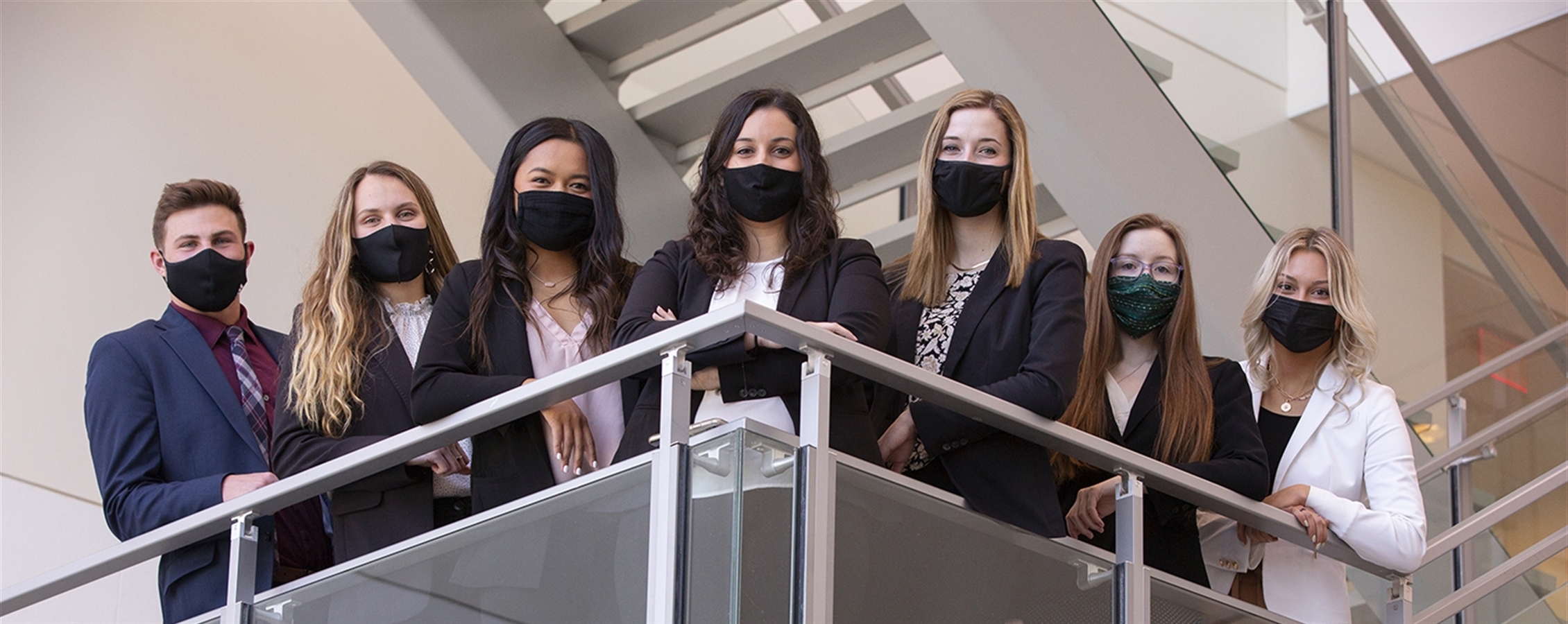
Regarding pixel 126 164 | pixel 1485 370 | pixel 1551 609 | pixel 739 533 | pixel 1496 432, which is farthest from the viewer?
pixel 126 164

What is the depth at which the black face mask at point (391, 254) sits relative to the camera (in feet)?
11.9

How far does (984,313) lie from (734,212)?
1.69 ft

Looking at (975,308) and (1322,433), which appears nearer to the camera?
(975,308)

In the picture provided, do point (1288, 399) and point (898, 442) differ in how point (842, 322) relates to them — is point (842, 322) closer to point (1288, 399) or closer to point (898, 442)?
point (898, 442)

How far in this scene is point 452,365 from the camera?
321 centimetres

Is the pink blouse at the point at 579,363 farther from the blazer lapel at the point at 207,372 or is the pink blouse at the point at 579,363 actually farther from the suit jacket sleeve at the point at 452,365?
the blazer lapel at the point at 207,372

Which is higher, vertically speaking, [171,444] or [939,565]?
[171,444]

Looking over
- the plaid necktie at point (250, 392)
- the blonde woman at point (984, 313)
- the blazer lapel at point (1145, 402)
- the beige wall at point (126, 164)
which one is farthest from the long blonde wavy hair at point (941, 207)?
the beige wall at point (126, 164)

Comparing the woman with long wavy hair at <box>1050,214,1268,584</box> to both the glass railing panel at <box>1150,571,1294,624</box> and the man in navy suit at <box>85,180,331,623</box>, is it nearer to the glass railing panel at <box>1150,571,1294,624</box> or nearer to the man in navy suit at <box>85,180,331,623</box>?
the glass railing panel at <box>1150,571,1294,624</box>

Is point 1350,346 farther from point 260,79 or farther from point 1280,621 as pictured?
point 260,79

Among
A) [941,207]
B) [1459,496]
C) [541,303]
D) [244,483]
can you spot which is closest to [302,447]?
[244,483]

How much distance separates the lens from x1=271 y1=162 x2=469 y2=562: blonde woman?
3305mm

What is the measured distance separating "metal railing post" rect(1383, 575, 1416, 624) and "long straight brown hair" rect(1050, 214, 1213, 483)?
1.76 feet

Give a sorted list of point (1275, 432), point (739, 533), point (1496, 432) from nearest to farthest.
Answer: point (739, 533)
point (1275, 432)
point (1496, 432)
